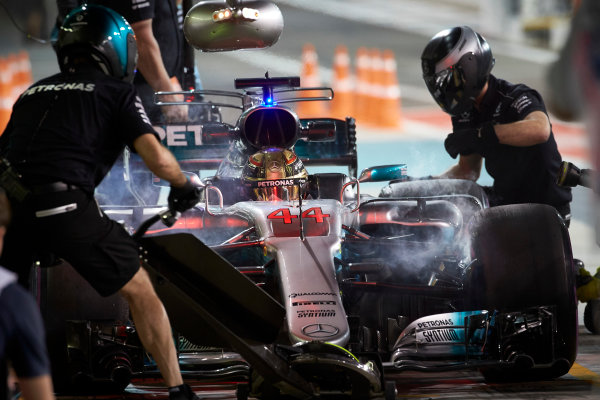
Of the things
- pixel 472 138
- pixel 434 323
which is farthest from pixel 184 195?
pixel 472 138

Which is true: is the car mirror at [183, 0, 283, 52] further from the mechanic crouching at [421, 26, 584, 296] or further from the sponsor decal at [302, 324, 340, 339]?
the sponsor decal at [302, 324, 340, 339]

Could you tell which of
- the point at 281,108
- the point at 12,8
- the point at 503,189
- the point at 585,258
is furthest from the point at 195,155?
the point at 12,8

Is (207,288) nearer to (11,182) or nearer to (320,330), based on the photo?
(320,330)

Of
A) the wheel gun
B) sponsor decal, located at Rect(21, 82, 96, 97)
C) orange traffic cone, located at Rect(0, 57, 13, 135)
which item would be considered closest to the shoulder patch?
sponsor decal, located at Rect(21, 82, 96, 97)

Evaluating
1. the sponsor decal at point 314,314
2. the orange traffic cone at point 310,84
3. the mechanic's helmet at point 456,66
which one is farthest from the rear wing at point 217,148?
the orange traffic cone at point 310,84

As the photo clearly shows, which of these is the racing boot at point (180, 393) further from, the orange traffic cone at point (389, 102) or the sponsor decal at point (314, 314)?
the orange traffic cone at point (389, 102)

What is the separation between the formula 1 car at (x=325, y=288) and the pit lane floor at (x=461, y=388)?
3.8 inches

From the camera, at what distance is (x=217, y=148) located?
6.50 metres

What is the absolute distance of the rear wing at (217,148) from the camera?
6500 millimetres

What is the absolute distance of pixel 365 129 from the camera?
539 inches

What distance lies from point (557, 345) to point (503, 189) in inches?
92.6

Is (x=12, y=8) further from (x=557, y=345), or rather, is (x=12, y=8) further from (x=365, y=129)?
(x=557, y=345)

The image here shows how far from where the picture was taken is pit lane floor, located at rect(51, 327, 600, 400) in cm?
441

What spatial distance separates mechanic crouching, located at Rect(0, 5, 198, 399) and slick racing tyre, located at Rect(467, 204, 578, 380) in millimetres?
1483
